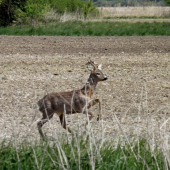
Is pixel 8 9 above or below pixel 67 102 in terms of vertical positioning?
above

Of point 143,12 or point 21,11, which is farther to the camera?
point 143,12

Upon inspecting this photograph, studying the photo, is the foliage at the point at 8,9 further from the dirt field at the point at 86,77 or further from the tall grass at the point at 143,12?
the tall grass at the point at 143,12

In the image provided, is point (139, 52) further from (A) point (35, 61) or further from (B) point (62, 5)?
(B) point (62, 5)

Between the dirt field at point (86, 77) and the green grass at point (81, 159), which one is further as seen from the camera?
the dirt field at point (86, 77)

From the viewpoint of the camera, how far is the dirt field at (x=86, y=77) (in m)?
5.08

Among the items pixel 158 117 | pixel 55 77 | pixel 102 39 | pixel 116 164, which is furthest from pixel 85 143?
pixel 102 39

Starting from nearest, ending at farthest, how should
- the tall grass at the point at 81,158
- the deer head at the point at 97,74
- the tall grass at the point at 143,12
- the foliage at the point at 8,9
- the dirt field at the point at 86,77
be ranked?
the tall grass at the point at 81,158
the dirt field at the point at 86,77
the deer head at the point at 97,74
the foliage at the point at 8,9
the tall grass at the point at 143,12

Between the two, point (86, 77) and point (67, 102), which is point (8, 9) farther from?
point (67, 102)

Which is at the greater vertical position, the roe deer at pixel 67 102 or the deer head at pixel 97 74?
the deer head at pixel 97 74

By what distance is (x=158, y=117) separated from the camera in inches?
229

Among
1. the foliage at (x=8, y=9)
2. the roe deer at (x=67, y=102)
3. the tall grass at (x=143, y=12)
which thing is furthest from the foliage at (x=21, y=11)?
the tall grass at (x=143, y=12)

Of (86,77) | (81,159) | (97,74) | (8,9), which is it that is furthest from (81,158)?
(8,9)

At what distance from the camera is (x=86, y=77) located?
340 inches

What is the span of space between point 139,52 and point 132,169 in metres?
9.38
